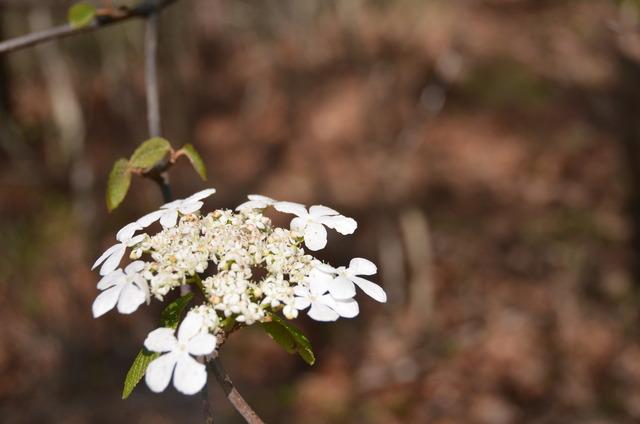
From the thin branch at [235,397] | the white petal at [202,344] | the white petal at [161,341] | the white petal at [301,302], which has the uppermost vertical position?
the white petal at [202,344]

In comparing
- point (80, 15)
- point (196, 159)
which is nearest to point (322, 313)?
point (196, 159)

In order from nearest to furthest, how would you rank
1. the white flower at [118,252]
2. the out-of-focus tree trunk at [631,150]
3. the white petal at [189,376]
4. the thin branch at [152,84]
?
the white petal at [189,376], the white flower at [118,252], the thin branch at [152,84], the out-of-focus tree trunk at [631,150]

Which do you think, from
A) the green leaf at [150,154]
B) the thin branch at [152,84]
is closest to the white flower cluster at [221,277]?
the green leaf at [150,154]

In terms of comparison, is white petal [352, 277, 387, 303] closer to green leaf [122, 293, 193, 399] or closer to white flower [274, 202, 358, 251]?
white flower [274, 202, 358, 251]

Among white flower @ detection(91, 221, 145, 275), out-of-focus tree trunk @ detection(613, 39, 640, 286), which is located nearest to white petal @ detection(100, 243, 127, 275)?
white flower @ detection(91, 221, 145, 275)

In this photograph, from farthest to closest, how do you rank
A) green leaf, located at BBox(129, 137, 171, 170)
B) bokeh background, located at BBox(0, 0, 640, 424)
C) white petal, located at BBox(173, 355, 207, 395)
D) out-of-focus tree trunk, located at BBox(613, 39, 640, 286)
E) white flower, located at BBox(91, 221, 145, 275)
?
out-of-focus tree trunk, located at BBox(613, 39, 640, 286) < bokeh background, located at BBox(0, 0, 640, 424) < green leaf, located at BBox(129, 137, 171, 170) < white flower, located at BBox(91, 221, 145, 275) < white petal, located at BBox(173, 355, 207, 395)

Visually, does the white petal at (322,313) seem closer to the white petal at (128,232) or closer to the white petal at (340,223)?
the white petal at (340,223)
